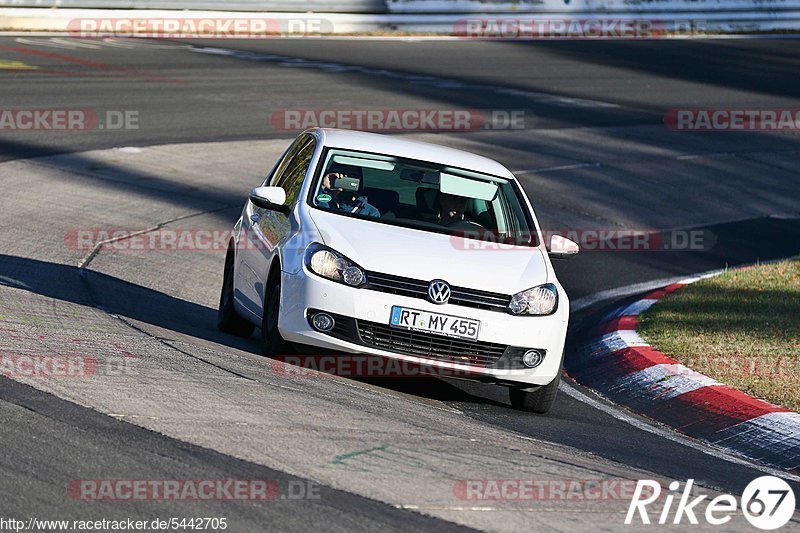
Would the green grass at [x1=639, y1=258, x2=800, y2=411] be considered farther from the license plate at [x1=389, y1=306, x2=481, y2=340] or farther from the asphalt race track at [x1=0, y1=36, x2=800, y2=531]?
the license plate at [x1=389, y1=306, x2=481, y2=340]

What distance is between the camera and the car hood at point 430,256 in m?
8.16

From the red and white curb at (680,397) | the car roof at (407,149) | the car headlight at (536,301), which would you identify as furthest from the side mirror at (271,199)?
the red and white curb at (680,397)

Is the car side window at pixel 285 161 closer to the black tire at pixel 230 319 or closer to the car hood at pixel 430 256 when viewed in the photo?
the black tire at pixel 230 319

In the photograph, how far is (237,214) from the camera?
15312 millimetres

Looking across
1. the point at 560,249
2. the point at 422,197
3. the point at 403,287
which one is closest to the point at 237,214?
the point at 422,197

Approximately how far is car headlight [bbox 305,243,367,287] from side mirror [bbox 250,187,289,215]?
0.76 meters

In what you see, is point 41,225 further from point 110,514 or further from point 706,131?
point 706,131

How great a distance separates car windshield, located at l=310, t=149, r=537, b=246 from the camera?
905cm

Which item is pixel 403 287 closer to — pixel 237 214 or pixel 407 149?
pixel 407 149

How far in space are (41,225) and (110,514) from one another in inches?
341

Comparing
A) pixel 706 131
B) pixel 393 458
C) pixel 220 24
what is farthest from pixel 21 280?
pixel 220 24

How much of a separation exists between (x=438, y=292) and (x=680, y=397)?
2.08m

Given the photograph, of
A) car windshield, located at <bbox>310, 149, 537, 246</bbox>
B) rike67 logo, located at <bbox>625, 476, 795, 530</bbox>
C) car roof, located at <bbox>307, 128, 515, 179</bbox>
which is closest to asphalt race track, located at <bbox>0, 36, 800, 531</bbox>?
rike67 logo, located at <bbox>625, 476, 795, 530</bbox>

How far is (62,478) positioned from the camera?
550 centimetres
